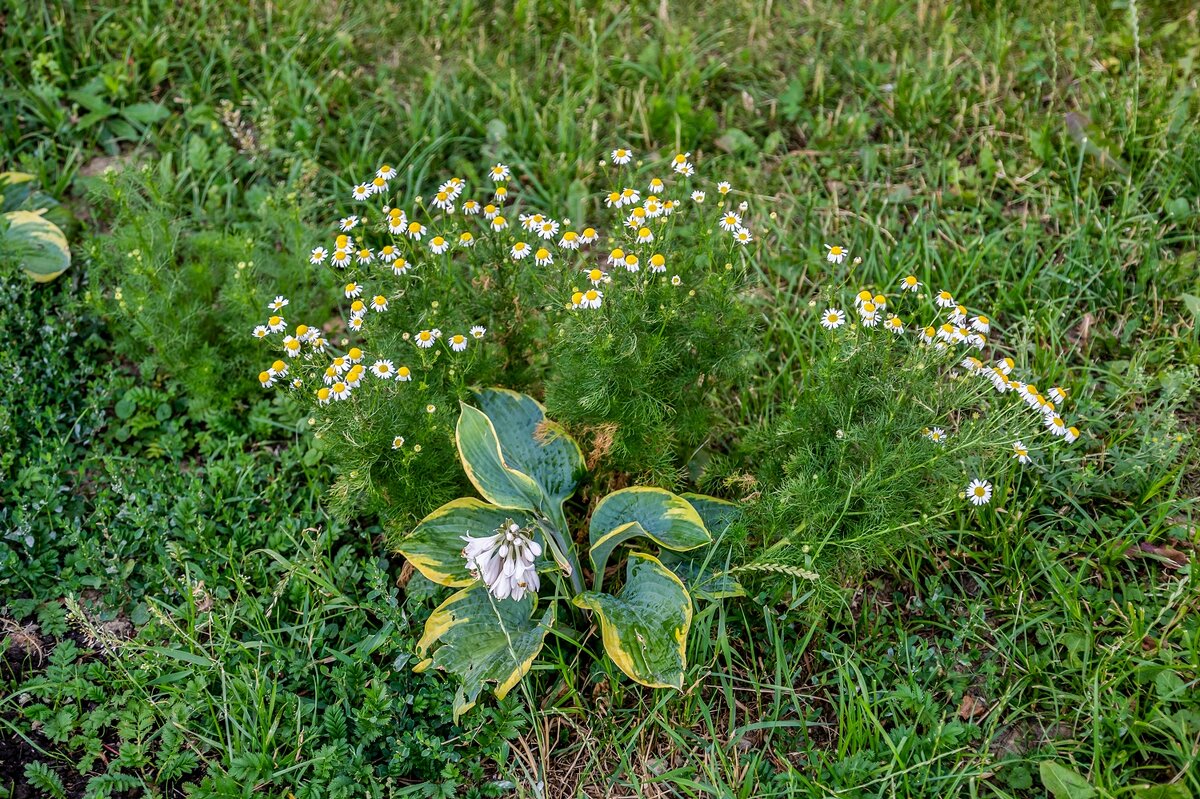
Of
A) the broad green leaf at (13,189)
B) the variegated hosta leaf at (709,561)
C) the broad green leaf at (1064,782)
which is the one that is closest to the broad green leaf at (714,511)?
the variegated hosta leaf at (709,561)

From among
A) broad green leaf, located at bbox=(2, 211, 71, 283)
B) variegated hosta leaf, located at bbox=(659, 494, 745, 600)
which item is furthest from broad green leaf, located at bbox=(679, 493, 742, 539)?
broad green leaf, located at bbox=(2, 211, 71, 283)

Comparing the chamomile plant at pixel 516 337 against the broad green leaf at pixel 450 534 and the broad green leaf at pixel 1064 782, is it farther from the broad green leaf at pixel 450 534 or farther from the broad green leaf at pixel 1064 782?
the broad green leaf at pixel 1064 782

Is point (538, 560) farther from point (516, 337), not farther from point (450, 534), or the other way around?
point (516, 337)

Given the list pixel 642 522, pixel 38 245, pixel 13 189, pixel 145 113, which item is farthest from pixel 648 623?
pixel 145 113

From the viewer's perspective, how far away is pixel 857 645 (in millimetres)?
2400

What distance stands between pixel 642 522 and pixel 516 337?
2.33ft

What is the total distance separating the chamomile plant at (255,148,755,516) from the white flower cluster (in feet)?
1.25

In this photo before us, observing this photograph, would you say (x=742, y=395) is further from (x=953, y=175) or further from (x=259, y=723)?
(x=259, y=723)

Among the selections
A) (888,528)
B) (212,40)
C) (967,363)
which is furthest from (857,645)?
(212,40)

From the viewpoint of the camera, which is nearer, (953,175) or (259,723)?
(259,723)

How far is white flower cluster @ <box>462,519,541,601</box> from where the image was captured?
2.01 meters

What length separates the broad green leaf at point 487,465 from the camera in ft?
7.70

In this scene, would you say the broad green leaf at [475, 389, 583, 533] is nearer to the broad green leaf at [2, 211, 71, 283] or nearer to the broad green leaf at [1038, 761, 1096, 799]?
the broad green leaf at [1038, 761, 1096, 799]

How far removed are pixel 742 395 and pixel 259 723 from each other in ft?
5.42
